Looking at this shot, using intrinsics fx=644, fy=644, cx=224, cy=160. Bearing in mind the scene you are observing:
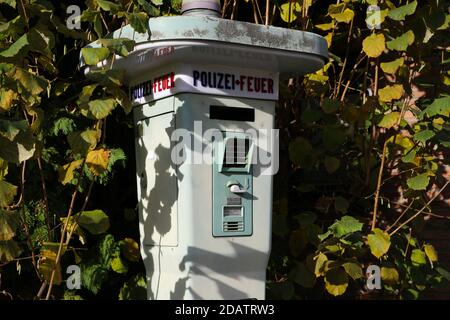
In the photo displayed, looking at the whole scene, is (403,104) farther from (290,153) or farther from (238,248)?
(238,248)

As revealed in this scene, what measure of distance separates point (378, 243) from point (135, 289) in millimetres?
1425

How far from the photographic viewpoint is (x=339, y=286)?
3627 millimetres

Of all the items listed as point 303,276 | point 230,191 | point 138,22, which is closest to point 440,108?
point 303,276

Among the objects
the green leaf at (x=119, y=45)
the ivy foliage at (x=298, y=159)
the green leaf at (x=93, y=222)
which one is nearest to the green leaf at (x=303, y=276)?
the ivy foliage at (x=298, y=159)

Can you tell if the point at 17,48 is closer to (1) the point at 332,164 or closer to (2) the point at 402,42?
(1) the point at 332,164

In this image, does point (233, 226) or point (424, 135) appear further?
point (424, 135)

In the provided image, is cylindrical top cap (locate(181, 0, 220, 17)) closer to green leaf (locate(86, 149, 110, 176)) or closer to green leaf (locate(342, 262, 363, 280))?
green leaf (locate(86, 149, 110, 176))

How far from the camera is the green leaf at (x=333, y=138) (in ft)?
13.0

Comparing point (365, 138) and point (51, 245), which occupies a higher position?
point (365, 138)

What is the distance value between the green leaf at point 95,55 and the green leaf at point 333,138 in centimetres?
165

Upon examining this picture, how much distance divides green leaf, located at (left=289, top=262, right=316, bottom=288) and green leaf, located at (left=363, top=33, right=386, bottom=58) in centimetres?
134

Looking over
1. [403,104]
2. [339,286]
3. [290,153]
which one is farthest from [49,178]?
[403,104]

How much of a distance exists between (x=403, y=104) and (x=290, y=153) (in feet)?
2.63

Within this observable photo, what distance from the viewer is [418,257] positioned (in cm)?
410
